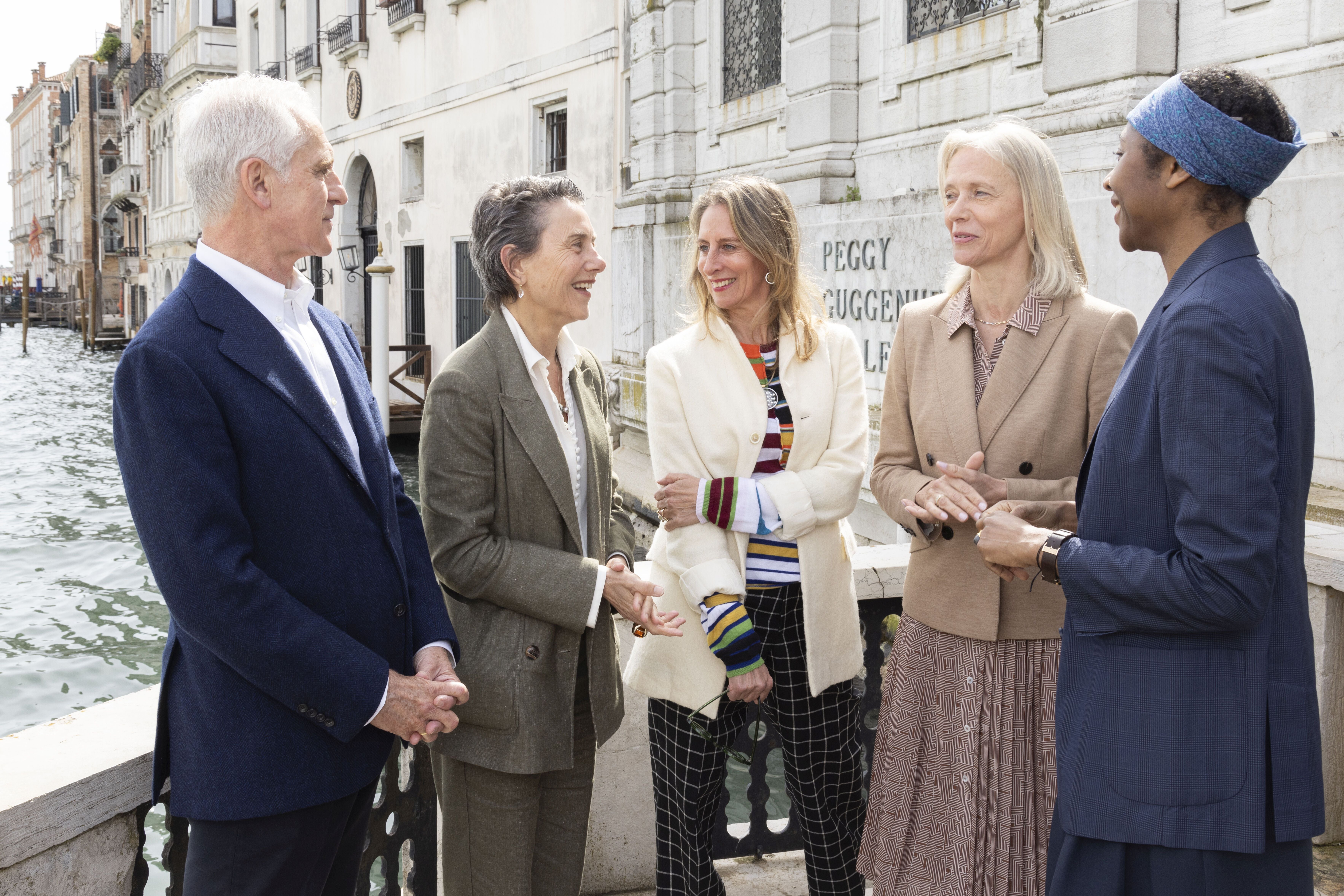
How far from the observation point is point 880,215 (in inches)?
286

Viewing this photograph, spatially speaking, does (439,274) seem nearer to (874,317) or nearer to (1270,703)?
(874,317)

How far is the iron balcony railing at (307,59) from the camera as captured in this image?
22.2 meters

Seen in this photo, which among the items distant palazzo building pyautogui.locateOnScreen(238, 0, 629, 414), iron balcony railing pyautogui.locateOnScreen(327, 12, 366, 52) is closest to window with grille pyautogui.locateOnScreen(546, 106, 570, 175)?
distant palazzo building pyautogui.locateOnScreen(238, 0, 629, 414)

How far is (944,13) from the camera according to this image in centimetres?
761

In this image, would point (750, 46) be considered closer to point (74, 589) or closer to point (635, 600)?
point (74, 589)

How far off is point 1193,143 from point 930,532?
40.5 inches

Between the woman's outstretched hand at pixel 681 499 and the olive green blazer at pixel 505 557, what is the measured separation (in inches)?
10.3

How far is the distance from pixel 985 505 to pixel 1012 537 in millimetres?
346

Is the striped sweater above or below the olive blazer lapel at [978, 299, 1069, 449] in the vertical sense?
below

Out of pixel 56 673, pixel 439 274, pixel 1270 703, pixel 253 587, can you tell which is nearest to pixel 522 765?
pixel 253 587

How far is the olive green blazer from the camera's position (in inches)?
88.4

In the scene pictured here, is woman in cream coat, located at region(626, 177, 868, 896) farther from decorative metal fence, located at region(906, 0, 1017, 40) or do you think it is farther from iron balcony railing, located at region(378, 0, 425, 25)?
iron balcony railing, located at region(378, 0, 425, 25)

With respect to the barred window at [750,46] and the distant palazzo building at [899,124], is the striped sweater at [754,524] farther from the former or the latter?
the barred window at [750,46]

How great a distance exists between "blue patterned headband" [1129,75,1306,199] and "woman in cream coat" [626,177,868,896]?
103 cm
